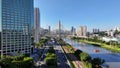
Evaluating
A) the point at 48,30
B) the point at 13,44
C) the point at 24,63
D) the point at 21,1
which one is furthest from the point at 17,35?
the point at 48,30

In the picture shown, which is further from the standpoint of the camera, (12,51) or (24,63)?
(12,51)

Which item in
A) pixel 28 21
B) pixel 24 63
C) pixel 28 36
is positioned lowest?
pixel 24 63

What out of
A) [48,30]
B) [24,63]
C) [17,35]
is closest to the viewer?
[24,63]

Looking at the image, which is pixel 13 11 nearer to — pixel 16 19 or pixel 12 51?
pixel 16 19

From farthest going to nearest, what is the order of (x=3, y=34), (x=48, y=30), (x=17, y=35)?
(x=48, y=30)
(x=17, y=35)
(x=3, y=34)

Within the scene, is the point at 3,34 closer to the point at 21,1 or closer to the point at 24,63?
the point at 21,1

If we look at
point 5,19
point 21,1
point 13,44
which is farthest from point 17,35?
point 21,1

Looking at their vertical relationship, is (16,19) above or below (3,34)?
above
